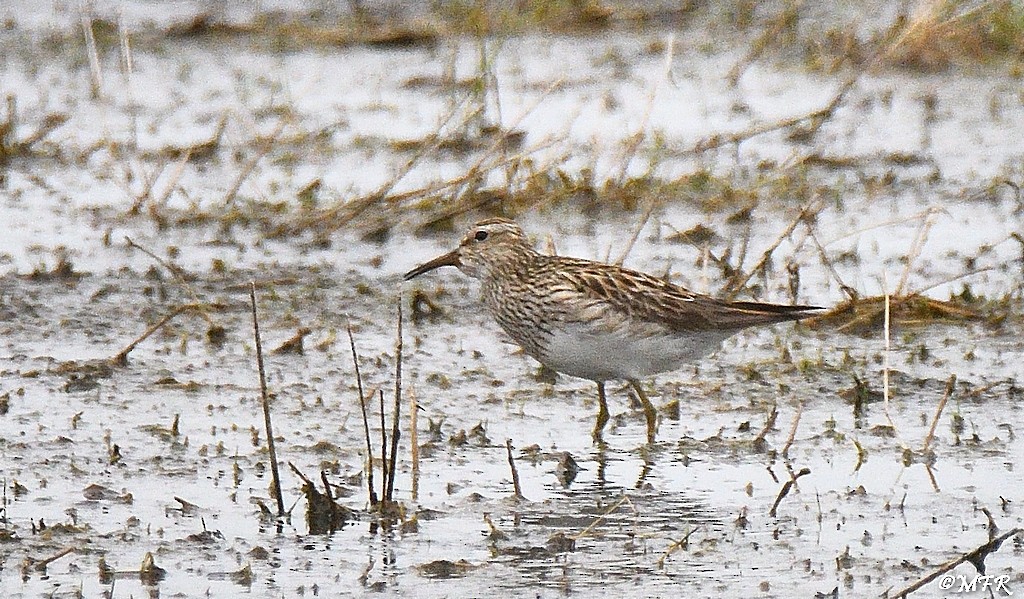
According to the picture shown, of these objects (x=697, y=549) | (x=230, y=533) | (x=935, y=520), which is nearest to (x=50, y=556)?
(x=230, y=533)

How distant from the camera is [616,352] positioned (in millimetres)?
7711

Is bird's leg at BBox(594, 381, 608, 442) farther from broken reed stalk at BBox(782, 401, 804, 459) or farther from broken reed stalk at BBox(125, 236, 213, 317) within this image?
broken reed stalk at BBox(125, 236, 213, 317)

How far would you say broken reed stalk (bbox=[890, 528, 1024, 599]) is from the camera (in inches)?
216

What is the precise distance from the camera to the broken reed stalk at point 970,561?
548 centimetres

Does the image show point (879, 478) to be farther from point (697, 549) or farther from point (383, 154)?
point (383, 154)

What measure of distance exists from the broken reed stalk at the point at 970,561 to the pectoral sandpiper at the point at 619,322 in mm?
1933

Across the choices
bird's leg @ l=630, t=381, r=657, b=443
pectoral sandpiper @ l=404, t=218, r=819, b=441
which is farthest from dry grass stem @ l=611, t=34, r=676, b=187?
bird's leg @ l=630, t=381, r=657, b=443

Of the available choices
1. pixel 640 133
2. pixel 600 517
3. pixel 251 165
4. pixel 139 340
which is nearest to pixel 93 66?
pixel 251 165

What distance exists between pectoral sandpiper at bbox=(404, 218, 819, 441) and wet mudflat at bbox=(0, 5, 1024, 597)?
265mm

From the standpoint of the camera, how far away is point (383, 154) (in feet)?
41.1

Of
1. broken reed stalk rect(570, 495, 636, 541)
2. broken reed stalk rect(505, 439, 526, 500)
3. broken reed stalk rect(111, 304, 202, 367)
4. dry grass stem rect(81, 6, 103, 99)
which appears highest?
dry grass stem rect(81, 6, 103, 99)

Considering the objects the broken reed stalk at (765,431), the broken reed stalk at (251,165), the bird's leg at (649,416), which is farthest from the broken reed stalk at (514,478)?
the broken reed stalk at (251,165)

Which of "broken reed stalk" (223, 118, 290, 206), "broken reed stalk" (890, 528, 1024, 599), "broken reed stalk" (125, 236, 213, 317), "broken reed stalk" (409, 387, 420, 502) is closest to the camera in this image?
"broken reed stalk" (890, 528, 1024, 599)

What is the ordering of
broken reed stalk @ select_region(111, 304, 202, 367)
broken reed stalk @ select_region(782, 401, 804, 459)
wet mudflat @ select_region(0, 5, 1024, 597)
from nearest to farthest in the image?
wet mudflat @ select_region(0, 5, 1024, 597) → broken reed stalk @ select_region(782, 401, 804, 459) → broken reed stalk @ select_region(111, 304, 202, 367)
